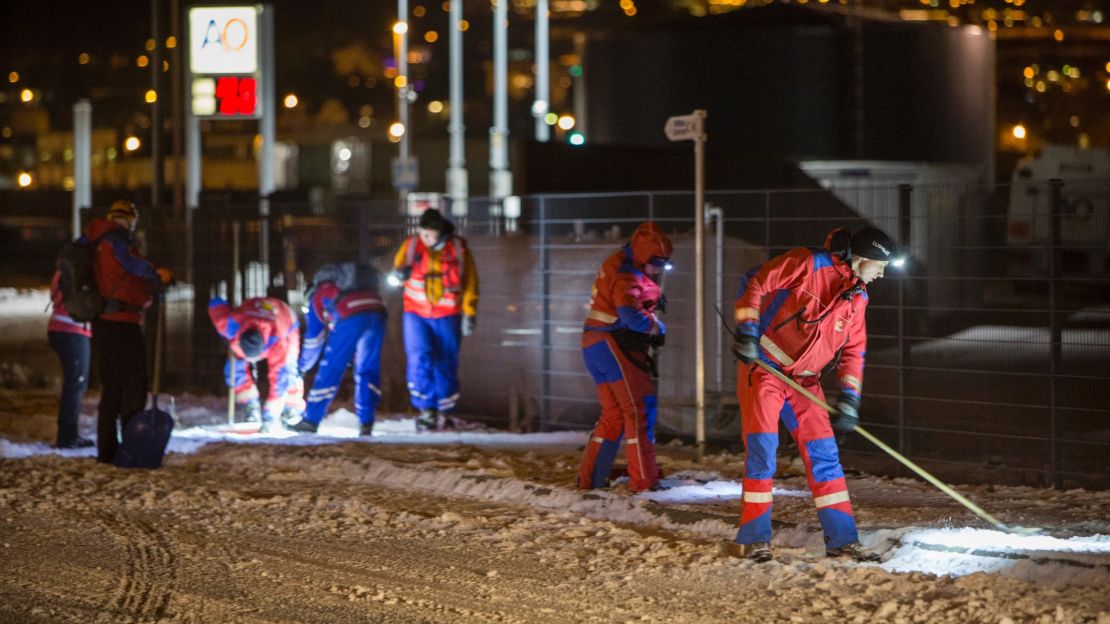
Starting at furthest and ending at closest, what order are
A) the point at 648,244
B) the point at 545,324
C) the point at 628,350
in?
1. the point at 545,324
2. the point at 628,350
3. the point at 648,244

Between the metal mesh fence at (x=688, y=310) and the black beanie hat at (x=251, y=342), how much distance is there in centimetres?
254

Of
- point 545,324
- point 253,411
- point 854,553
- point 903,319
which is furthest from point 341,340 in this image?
point 854,553

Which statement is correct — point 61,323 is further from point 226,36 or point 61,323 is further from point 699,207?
point 226,36

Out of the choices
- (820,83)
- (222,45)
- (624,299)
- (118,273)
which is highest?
(820,83)

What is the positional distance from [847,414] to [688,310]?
5.16m

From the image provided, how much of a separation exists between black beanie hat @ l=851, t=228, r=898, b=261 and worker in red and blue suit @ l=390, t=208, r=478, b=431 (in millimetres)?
6088

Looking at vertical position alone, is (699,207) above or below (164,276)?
above

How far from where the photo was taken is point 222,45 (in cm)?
1909

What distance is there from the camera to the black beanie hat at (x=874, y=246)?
26.4 ft

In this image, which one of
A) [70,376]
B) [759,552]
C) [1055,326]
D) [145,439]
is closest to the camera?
[759,552]

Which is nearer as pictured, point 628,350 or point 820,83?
point 628,350

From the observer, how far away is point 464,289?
13.8 meters

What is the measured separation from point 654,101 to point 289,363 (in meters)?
25.2

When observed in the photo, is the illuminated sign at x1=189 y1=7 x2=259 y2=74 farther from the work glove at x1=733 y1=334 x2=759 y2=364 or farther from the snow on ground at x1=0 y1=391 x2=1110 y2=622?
the work glove at x1=733 y1=334 x2=759 y2=364
